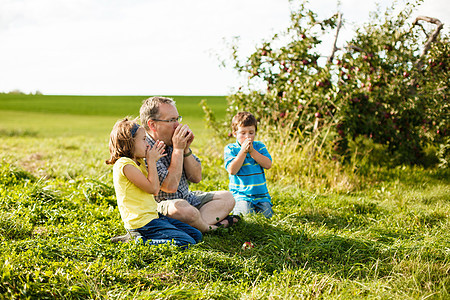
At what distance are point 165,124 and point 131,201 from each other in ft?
2.70

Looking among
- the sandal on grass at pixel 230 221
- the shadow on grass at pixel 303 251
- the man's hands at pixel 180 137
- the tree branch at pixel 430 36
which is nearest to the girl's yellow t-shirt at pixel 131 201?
the man's hands at pixel 180 137

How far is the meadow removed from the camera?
2625 millimetres

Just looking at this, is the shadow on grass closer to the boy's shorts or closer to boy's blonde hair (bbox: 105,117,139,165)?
the boy's shorts

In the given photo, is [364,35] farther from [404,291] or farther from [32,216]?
[32,216]

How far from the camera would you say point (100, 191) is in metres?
5.08

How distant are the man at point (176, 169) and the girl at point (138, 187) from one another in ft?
0.71

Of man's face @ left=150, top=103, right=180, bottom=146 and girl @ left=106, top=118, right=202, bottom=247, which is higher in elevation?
man's face @ left=150, top=103, right=180, bottom=146

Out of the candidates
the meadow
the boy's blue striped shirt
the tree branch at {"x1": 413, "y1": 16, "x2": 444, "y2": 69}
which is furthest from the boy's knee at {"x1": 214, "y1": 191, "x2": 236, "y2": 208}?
the tree branch at {"x1": 413, "y1": 16, "x2": 444, "y2": 69}

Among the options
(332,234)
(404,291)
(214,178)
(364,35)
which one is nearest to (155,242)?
(332,234)

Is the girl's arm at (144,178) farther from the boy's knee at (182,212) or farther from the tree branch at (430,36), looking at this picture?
the tree branch at (430,36)

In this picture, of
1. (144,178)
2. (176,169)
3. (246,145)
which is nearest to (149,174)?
(144,178)

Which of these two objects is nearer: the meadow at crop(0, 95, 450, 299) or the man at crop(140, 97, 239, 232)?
the meadow at crop(0, 95, 450, 299)

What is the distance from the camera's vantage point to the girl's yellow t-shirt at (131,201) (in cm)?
339

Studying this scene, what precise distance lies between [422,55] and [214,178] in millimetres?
4719
